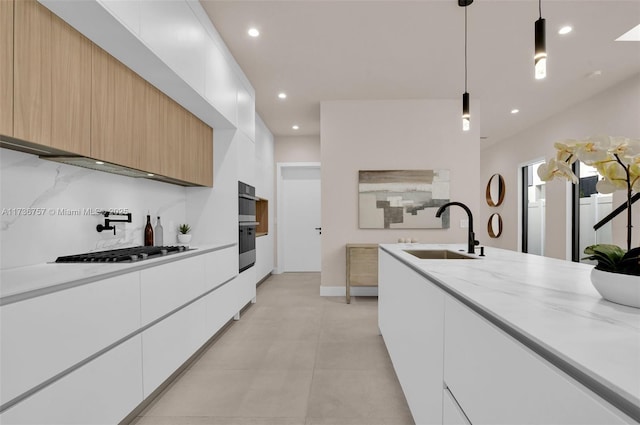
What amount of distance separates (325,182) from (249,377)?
292 cm

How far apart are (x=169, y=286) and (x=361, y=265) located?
2701mm

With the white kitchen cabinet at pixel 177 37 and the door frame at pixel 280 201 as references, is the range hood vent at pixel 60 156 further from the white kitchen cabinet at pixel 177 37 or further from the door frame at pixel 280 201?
the door frame at pixel 280 201

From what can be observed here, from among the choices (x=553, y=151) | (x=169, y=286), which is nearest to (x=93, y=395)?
(x=169, y=286)

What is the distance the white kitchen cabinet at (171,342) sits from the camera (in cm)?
176

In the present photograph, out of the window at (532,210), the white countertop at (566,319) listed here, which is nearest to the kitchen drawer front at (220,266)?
the white countertop at (566,319)

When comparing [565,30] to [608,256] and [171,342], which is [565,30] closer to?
[608,256]

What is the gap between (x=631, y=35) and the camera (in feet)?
9.71

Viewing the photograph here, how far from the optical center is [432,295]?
1.25 metres

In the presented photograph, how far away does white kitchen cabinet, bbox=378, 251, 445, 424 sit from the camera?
1180 millimetres

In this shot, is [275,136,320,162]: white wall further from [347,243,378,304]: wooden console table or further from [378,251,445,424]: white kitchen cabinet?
[378,251,445,424]: white kitchen cabinet

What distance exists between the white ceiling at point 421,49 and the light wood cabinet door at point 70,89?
125 cm

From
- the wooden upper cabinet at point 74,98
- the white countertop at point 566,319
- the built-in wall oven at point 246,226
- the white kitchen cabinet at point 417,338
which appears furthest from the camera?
the built-in wall oven at point 246,226

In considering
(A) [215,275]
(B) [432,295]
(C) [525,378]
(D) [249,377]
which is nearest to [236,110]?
(A) [215,275]

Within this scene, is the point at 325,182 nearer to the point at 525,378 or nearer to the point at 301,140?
the point at 301,140
